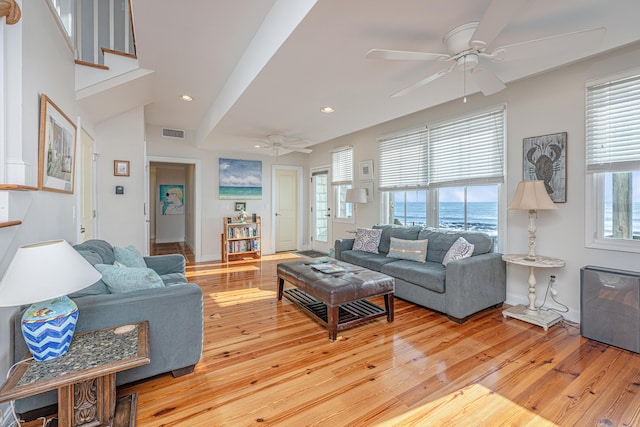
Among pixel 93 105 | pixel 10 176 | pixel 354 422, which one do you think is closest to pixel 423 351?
pixel 354 422

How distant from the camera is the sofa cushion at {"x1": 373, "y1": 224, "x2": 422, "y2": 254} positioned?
4141mm

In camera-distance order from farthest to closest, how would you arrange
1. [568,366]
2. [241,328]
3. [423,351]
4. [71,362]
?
[241,328]
[423,351]
[568,366]
[71,362]

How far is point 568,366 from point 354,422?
174 cm

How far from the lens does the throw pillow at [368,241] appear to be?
444cm

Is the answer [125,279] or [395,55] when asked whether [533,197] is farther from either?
[125,279]

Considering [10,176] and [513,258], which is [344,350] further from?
[10,176]

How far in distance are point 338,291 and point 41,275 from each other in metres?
1.96

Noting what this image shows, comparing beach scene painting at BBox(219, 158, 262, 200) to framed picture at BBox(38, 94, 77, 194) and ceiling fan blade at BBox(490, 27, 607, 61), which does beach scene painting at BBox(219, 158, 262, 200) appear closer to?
framed picture at BBox(38, 94, 77, 194)

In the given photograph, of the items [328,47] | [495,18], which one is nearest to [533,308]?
[495,18]

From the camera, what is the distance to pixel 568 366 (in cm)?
219

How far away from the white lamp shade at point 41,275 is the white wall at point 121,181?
3.04 m

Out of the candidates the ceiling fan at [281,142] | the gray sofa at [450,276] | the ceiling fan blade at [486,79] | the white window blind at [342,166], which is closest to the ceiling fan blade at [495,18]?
the ceiling fan blade at [486,79]

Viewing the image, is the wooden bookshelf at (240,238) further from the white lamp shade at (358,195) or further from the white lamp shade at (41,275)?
the white lamp shade at (41,275)

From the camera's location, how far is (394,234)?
4.33m
